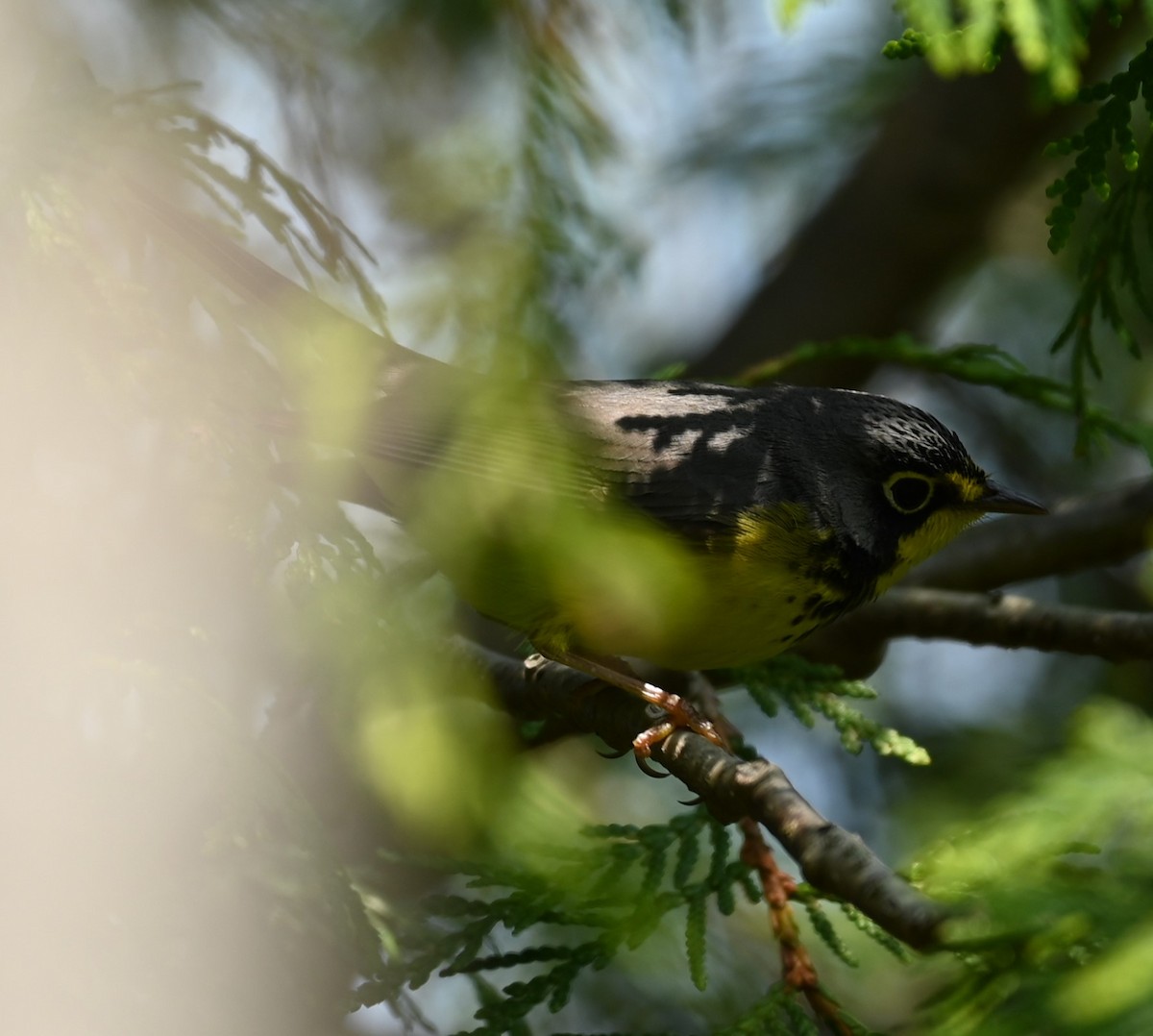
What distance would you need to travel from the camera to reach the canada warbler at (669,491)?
3.46m

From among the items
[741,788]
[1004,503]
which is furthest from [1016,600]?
[741,788]

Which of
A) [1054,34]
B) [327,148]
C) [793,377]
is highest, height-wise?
[793,377]

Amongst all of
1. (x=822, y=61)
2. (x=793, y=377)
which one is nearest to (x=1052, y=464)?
(x=793, y=377)

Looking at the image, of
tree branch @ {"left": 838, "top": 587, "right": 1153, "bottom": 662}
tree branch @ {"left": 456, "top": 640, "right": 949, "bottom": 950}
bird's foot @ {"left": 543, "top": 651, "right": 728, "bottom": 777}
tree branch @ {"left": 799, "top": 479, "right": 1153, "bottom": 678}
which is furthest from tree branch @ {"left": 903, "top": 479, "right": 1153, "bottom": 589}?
tree branch @ {"left": 456, "top": 640, "right": 949, "bottom": 950}

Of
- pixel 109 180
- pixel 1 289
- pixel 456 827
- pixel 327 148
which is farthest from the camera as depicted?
pixel 327 148

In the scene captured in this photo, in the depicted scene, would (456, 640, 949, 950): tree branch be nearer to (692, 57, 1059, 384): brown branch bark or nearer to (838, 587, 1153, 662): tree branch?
(838, 587, 1153, 662): tree branch

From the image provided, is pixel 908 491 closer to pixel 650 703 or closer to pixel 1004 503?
pixel 1004 503

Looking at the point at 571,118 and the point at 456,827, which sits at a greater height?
the point at 571,118

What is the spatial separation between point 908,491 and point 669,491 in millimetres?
858

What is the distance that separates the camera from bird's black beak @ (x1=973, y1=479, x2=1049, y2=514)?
4.35 metres

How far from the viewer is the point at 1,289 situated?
9.89ft

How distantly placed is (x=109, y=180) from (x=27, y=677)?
1315 millimetres

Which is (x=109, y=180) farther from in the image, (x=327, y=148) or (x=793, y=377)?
(x=793, y=377)

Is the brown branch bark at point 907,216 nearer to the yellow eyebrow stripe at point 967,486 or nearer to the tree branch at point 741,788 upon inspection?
the yellow eyebrow stripe at point 967,486
